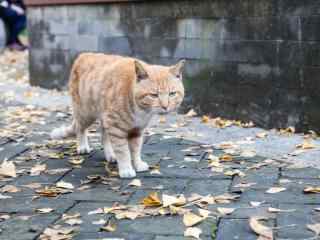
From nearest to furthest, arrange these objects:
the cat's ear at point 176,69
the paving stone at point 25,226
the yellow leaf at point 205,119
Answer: the paving stone at point 25,226
the cat's ear at point 176,69
the yellow leaf at point 205,119

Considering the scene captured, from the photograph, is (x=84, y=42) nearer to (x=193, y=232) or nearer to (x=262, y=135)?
(x=262, y=135)

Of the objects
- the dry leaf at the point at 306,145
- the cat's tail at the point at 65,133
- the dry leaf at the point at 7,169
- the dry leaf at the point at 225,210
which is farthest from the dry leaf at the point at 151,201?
the dry leaf at the point at 306,145

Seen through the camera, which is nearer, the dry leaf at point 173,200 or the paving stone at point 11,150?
the dry leaf at point 173,200

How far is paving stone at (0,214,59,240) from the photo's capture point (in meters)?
4.03

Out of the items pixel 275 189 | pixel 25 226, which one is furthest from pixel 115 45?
pixel 25 226

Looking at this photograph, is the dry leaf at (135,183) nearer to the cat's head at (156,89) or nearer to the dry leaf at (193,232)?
the cat's head at (156,89)

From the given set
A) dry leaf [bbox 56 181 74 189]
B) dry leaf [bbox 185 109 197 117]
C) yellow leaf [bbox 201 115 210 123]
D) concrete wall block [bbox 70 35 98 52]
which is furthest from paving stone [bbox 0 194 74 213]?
concrete wall block [bbox 70 35 98 52]

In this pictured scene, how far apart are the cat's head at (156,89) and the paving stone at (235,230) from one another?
121cm

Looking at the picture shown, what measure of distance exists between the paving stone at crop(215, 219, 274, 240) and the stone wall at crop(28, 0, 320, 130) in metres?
2.95

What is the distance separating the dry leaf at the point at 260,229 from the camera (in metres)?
3.93

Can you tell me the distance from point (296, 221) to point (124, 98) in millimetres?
1822

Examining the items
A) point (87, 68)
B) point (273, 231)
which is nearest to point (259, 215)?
Result: point (273, 231)

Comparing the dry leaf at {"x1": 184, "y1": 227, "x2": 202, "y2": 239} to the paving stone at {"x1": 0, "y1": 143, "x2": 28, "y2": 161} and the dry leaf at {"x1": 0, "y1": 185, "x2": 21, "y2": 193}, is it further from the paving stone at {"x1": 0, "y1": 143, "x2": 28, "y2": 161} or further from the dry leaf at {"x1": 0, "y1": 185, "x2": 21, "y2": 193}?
the paving stone at {"x1": 0, "y1": 143, "x2": 28, "y2": 161}

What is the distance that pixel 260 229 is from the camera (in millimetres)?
4008
